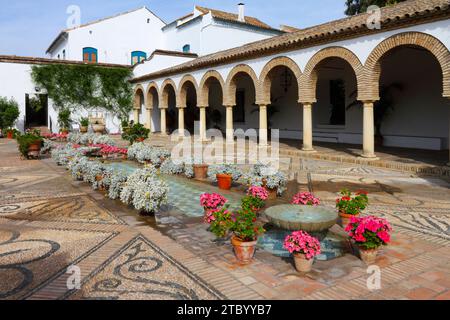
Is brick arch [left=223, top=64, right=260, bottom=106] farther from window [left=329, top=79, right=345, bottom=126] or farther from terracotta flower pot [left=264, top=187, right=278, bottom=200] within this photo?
terracotta flower pot [left=264, top=187, right=278, bottom=200]

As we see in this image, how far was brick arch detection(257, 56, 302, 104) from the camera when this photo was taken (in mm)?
14562

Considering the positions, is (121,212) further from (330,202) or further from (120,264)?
(330,202)

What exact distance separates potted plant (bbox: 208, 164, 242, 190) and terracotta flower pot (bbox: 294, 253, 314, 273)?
4716 millimetres

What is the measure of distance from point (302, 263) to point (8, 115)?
24.2m

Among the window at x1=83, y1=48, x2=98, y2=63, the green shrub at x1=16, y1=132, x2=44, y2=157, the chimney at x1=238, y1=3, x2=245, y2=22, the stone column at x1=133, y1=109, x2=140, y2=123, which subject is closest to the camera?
the green shrub at x1=16, y1=132, x2=44, y2=157

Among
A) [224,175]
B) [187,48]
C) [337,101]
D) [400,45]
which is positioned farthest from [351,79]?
[187,48]

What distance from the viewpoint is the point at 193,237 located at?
208 inches

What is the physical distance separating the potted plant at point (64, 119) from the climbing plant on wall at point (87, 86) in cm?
63

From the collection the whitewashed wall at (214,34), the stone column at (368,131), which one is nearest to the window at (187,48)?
the whitewashed wall at (214,34)

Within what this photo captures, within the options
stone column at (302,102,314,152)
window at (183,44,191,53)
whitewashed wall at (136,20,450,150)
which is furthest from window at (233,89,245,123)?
stone column at (302,102,314,152)

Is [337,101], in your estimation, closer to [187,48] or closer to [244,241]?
[187,48]

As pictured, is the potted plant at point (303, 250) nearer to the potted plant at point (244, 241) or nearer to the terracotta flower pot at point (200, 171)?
the potted plant at point (244, 241)

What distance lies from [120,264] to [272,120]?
61.5 ft

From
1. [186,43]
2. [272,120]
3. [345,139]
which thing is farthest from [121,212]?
[186,43]
